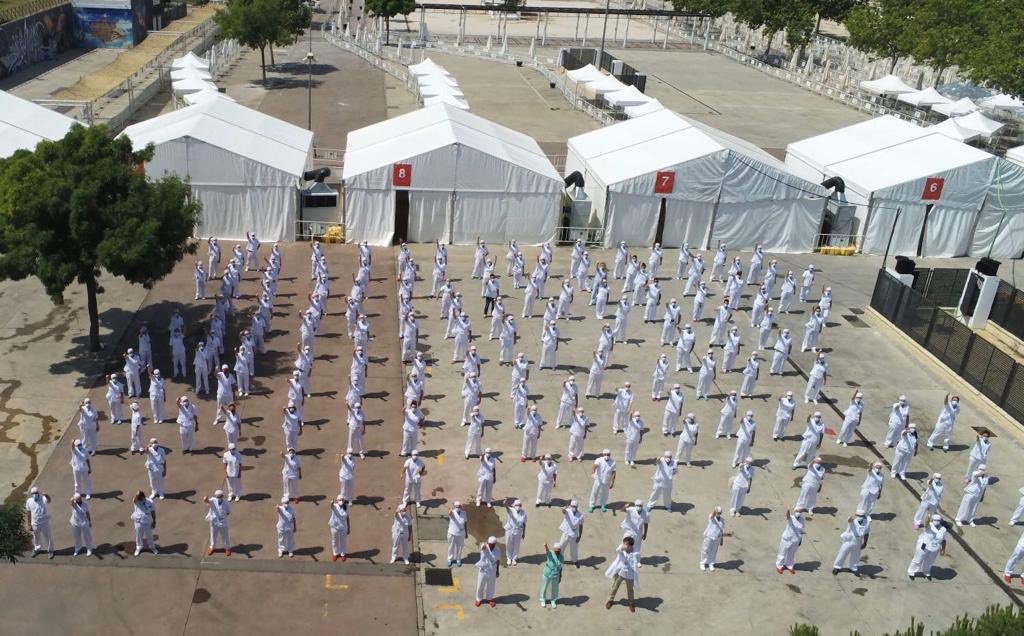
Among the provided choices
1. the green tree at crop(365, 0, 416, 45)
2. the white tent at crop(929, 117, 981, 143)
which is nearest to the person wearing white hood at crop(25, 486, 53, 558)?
the white tent at crop(929, 117, 981, 143)

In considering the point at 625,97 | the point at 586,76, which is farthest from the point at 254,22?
the point at 625,97

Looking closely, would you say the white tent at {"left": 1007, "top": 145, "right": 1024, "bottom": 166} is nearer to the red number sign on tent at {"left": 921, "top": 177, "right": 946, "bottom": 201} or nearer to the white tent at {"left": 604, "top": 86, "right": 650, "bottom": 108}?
the red number sign on tent at {"left": 921, "top": 177, "right": 946, "bottom": 201}

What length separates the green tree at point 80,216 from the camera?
18375 millimetres

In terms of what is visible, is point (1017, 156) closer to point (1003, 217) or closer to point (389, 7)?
point (1003, 217)

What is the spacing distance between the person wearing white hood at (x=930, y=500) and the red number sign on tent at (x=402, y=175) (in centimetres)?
1623

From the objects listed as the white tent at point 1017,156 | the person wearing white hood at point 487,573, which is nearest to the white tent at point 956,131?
the white tent at point 1017,156

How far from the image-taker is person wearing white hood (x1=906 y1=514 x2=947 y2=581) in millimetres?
15289

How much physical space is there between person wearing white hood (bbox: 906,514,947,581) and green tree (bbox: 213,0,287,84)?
43990 millimetres

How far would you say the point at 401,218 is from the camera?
28.6 meters

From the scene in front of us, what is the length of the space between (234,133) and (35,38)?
31.5 metres

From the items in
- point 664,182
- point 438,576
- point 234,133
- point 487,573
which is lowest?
point 438,576

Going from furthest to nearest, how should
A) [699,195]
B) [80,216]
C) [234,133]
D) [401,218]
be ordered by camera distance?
1. [699,195]
2. [401,218]
3. [234,133]
4. [80,216]

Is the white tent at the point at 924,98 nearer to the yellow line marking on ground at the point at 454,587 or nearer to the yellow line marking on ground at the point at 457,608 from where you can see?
the yellow line marking on ground at the point at 454,587

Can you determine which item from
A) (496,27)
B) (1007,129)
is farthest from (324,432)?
(496,27)
